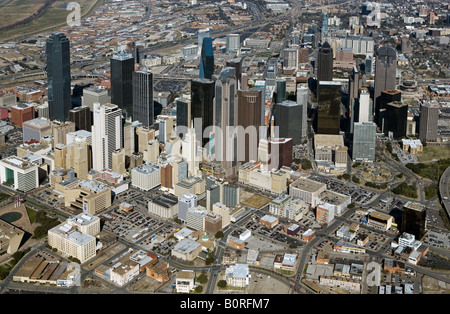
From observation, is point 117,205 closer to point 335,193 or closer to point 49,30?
point 335,193

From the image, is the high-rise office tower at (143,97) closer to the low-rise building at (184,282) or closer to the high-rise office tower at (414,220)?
the low-rise building at (184,282)

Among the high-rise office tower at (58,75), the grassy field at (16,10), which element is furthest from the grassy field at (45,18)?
the high-rise office tower at (58,75)

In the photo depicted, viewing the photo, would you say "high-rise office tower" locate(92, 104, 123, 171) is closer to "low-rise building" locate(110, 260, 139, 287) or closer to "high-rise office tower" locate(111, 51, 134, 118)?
"high-rise office tower" locate(111, 51, 134, 118)

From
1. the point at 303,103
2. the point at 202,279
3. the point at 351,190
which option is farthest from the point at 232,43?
the point at 202,279

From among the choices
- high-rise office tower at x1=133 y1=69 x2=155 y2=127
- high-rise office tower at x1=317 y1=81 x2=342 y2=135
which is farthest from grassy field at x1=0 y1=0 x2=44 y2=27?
high-rise office tower at x1=317 y1=81 x2=342 y2=135

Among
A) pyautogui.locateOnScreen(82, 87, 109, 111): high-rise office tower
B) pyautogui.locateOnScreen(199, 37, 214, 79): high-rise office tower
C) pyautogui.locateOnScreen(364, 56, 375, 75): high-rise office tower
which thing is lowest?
pyautogui.locateOnScreen(82, 87, 109, 111): high-rise office tower
